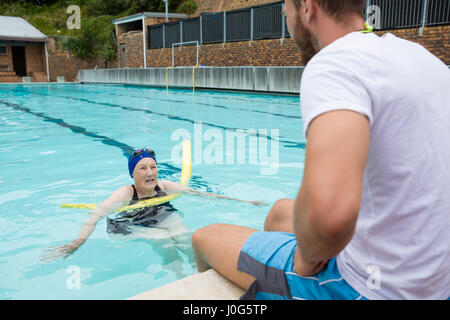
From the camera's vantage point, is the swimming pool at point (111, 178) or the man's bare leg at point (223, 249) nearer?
the man's bare leg at point (223, 249)

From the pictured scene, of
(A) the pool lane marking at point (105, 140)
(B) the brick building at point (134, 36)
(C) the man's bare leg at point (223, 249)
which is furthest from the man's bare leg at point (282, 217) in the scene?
(B) the brick building at point (134, 36)

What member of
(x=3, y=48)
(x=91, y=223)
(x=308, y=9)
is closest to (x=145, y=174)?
(x=91, y=223)

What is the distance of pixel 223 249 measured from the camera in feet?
5.04

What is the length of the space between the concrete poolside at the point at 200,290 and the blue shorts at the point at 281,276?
0.12 meters

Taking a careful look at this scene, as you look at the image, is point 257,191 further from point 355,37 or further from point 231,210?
point 355,37

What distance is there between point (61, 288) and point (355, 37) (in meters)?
2.49

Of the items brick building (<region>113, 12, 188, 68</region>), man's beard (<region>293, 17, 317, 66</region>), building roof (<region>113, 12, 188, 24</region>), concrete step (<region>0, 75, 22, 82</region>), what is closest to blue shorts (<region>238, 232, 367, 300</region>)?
man's beard (<region>293, 17, 317, 66</region>)

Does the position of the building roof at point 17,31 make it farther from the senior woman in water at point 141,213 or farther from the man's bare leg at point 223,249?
the man's bare leg at point 223,249

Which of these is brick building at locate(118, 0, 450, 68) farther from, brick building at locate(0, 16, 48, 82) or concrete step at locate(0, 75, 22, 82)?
concrete step at locate(0, 75, 22, 82)

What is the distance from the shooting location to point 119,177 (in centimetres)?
499

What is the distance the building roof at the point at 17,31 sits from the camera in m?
28.3

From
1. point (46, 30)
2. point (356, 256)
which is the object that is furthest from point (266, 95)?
point (46, 30)

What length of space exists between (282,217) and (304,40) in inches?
34.1

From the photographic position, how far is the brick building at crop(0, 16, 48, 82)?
28.6m
